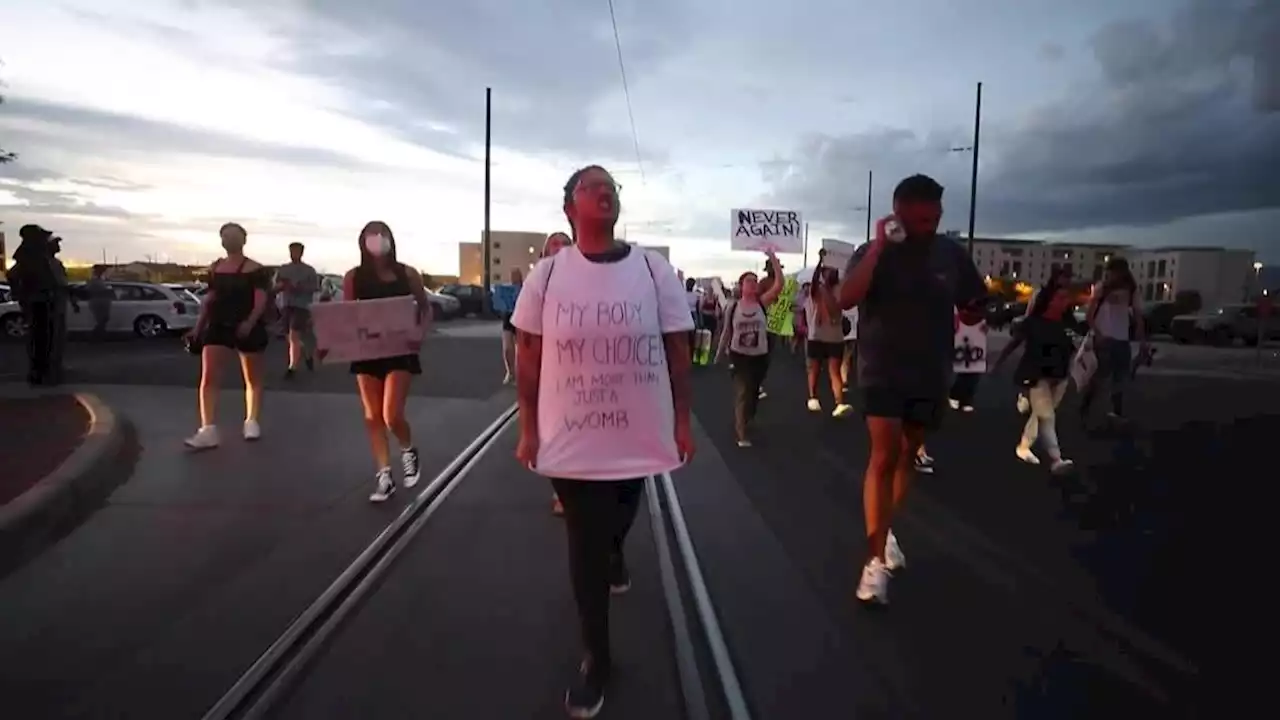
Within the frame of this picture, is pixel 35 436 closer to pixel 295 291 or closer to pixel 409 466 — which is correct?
pixel 409 466

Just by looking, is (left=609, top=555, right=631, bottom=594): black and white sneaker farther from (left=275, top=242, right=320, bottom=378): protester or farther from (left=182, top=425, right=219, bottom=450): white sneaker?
(left=275, top=242, right=320, bottom=378): protester

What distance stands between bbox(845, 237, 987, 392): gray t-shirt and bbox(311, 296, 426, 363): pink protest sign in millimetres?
2906

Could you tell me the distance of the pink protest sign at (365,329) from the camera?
5.31 meters

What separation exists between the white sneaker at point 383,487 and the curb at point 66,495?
1.64 m

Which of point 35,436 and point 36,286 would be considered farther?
point 36,286

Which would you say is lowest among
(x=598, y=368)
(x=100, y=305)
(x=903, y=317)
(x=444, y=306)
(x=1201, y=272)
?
(x=444, y=306)

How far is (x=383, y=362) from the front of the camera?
18.1 ft

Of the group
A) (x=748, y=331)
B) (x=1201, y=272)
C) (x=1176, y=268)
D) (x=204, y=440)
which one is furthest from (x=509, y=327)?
(x=1176, y=268)

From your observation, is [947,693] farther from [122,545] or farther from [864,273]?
[122,545]

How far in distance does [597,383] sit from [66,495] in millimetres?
3842

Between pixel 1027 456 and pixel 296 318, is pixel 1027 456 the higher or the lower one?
the lower one

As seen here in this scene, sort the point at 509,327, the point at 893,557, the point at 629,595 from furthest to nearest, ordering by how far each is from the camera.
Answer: the point at 509,327, the point at 893,557, the point at 629,595

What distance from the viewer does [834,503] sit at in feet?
18.9

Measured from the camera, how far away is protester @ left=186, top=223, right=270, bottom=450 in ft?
22.3
